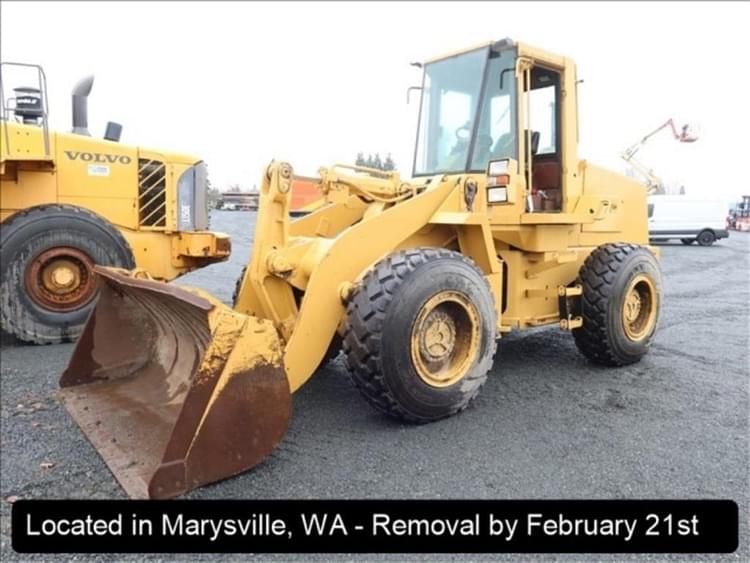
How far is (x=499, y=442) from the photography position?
3473mm

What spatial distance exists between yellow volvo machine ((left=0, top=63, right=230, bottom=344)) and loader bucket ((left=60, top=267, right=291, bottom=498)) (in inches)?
89.8

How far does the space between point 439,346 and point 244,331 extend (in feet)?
4.32

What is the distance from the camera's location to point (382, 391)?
11.1 feet

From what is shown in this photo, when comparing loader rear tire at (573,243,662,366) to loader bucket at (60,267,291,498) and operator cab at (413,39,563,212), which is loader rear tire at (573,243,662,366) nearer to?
operator cab at (413,39,563,212)

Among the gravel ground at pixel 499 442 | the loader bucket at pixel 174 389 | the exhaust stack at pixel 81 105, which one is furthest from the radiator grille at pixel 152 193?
the loader bucket at pixel 174 389

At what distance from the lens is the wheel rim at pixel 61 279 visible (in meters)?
5.96

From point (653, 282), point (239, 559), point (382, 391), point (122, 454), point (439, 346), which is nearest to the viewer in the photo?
point (239, 559)

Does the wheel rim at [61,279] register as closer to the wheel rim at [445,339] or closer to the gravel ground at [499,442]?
the gravel ground at [499,442]

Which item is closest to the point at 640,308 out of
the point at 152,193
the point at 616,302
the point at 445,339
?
the point at 616,302

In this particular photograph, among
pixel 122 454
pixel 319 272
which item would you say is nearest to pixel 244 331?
pixel 319 272

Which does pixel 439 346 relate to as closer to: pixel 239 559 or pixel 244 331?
pixel 244 331

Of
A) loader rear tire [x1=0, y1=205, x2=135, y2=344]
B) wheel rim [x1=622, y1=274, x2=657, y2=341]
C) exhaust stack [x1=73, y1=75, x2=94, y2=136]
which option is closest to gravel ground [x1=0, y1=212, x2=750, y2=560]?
wheel rim [x1=622, y1=274, x2=657, y2=341]

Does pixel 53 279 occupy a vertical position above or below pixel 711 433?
above

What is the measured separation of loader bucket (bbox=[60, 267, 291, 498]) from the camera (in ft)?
8.86
